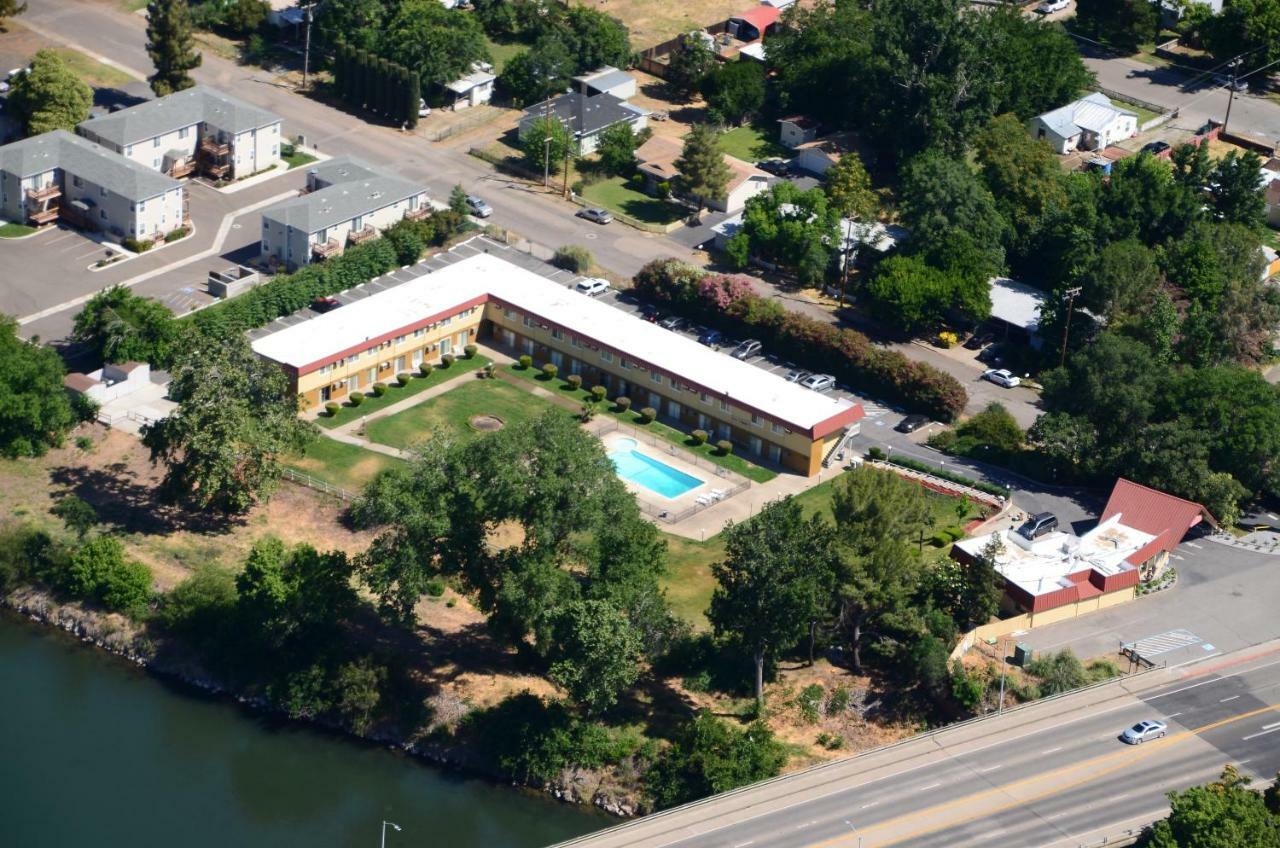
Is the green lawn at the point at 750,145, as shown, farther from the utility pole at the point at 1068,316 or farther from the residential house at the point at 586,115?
the utility pole at the point at 1068,316

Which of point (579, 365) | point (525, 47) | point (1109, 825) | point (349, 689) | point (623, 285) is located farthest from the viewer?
point (525, 47)

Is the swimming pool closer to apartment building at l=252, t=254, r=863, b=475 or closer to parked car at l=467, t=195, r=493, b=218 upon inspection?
apartment building at l=252, t=254, r=863, b=475

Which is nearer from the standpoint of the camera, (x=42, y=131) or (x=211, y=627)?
(x=211, y=627)

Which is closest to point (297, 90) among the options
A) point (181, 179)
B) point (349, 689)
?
point (181, 179)

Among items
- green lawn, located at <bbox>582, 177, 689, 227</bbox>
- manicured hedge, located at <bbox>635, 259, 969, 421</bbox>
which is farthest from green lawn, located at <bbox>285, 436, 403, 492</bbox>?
green lawn, located at <bbox>582, 177, 689, 227</bbox>

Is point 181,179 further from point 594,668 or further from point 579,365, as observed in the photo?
point 594,668

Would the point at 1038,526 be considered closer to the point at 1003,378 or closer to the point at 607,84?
the point at 1003,378

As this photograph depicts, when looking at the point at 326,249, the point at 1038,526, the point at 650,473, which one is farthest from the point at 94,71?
the point at 1038,526
